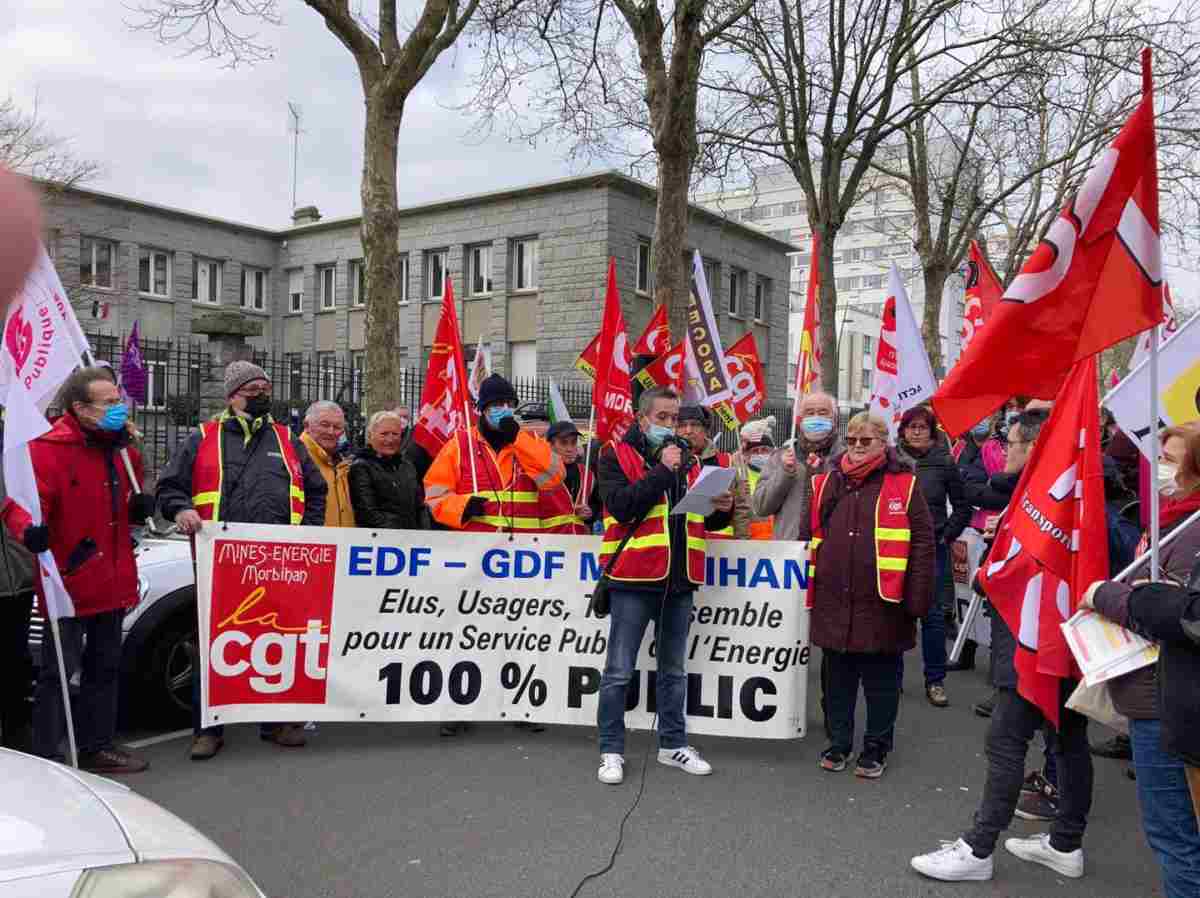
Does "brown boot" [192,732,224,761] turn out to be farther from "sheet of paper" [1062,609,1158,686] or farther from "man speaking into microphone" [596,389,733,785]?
"sheet of paper" [1062,609,1158,686]

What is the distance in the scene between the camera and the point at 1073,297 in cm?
337

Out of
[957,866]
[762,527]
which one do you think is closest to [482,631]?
[762,527]

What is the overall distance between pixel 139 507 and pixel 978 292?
7670 mm

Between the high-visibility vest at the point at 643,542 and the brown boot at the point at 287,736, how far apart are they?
197cm

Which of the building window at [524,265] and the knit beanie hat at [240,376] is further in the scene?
the building window at [524,265]

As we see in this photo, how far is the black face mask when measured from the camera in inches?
207

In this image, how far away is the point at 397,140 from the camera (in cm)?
1112

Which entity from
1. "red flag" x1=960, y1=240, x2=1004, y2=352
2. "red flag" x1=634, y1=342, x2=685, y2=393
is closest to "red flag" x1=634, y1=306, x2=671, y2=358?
"red flag" x1=634, y1=342, x2=685, y2=393

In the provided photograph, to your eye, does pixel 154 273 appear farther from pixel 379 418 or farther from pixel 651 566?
pixel 651 566

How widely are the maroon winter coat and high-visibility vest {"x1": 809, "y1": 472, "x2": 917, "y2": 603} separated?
1.1 inches

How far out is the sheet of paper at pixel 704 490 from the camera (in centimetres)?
461

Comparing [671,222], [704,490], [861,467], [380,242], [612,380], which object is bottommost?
[704,490]

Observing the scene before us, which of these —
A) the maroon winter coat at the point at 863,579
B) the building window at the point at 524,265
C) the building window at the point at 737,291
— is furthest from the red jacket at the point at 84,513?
the building window at the point at 737,291

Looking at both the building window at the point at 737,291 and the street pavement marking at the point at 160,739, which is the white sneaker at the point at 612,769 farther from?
the building window at the point at 737,291
